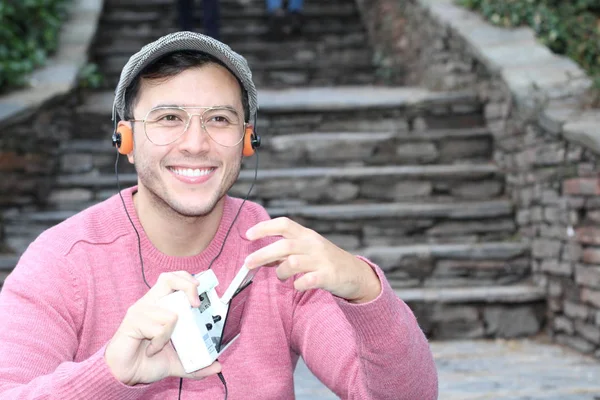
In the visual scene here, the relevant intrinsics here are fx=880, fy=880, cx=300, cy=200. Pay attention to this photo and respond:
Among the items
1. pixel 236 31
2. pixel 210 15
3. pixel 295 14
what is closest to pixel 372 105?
pixel 210 15

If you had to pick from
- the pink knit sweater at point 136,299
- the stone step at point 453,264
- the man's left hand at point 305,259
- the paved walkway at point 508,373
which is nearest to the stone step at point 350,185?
the stone step at point 453,264

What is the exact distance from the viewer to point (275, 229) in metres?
1.56

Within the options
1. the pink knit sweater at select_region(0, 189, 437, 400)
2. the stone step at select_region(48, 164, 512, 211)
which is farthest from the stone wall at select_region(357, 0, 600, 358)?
the pink knit sweater at select_region(0, 189, 437, 400)

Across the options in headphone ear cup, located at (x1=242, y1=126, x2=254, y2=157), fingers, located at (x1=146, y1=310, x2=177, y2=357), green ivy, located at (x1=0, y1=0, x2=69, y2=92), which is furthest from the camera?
green ivy, located at (x1=0, y1=0, x2=69, y2=92)

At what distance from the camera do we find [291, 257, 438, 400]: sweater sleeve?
5.57 feet

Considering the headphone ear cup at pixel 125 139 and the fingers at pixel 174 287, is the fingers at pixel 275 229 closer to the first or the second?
the fingers at pixel 174 287

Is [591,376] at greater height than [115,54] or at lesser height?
lesser

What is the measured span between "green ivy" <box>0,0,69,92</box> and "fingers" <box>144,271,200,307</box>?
3.95 m

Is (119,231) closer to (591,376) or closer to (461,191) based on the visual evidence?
(591,376)

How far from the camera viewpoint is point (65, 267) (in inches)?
69.7

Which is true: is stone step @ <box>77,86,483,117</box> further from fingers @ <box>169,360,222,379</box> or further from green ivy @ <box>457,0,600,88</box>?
fingers @ <box>169,360,222,379</box>

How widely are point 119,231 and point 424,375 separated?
2.34ft

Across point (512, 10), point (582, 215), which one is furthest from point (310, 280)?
point (512, 10)

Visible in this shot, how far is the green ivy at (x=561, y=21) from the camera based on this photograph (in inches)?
205
